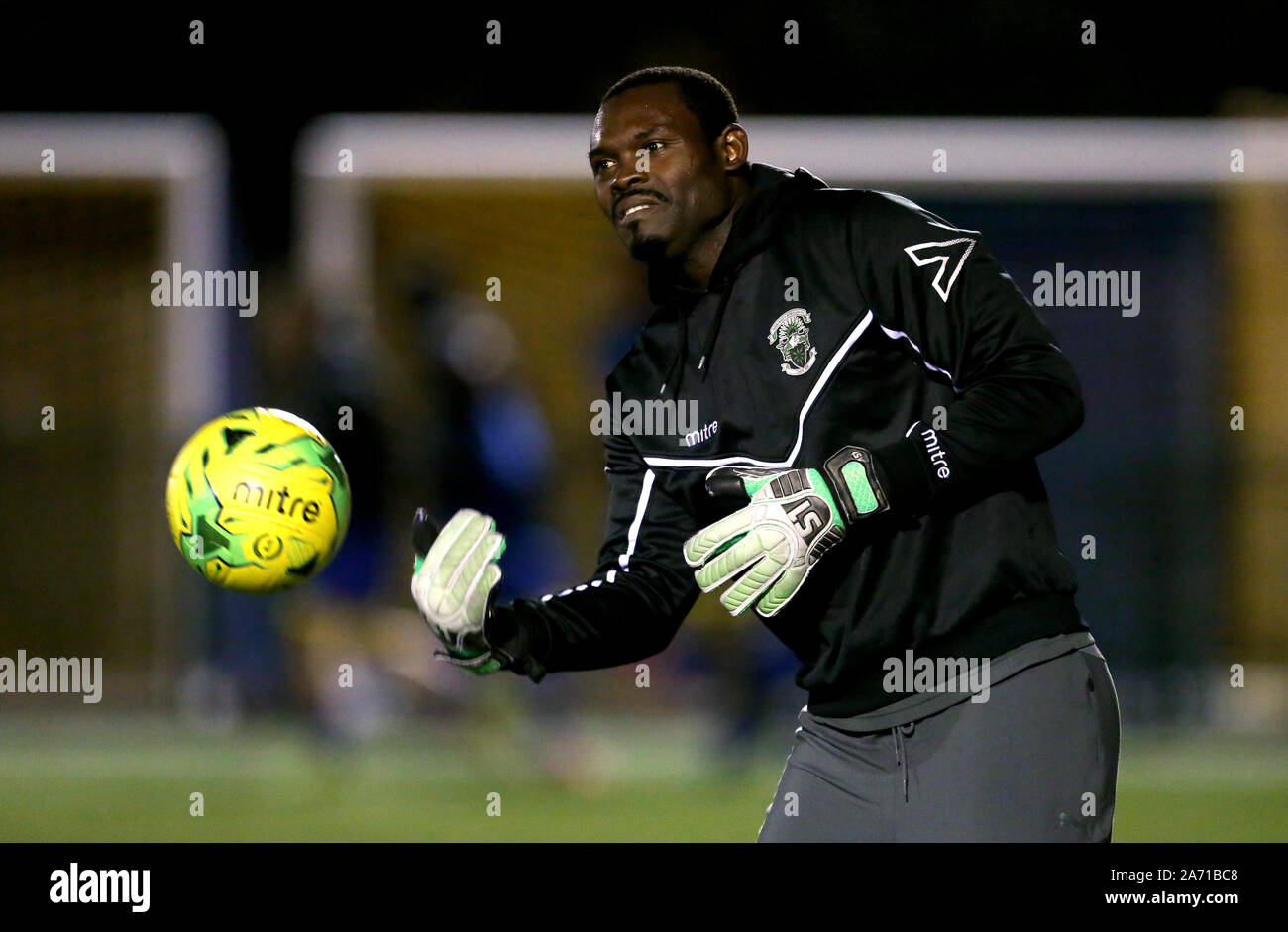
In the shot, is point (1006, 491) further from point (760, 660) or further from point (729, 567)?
point (760, 660)

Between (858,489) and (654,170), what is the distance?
871mm

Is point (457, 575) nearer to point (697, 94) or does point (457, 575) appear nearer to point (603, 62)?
point (697, 94)

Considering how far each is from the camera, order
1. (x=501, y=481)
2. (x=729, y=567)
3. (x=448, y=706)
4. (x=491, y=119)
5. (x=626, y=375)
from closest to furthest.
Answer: (x=729, y=567), (x=626, y=375), (x=501, y=481), (x=448, y=706), (x=491, y=119)

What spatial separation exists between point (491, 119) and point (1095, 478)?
470 centimetres

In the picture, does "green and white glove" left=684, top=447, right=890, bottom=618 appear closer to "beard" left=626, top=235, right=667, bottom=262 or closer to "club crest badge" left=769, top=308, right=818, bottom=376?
"club crest badge" left=769, top=308, right=818, bottom=376

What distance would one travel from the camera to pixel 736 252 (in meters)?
3.79

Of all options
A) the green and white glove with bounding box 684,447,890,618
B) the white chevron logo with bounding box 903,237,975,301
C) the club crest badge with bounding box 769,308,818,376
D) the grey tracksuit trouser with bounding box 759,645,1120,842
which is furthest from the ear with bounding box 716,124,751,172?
the grey tracksuit trouser with bounding box 759,645,1120,842

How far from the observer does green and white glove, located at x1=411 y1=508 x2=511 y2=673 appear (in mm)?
3504

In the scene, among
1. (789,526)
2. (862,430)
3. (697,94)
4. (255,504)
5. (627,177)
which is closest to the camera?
(789,526)

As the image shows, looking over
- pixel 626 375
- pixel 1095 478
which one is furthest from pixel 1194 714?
pixel 626 375

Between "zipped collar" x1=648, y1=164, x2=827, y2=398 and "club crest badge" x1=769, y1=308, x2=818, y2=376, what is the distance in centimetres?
18

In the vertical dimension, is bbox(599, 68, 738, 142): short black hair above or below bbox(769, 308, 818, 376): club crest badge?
above

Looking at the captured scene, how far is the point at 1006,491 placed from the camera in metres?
3.53

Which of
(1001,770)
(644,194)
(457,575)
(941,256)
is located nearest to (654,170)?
(644,194)
